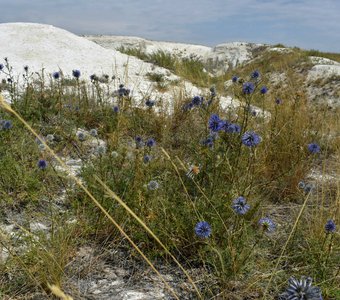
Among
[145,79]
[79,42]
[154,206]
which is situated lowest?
[154,206]

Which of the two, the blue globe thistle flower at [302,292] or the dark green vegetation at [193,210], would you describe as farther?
the dark green vegetation at [193,210]

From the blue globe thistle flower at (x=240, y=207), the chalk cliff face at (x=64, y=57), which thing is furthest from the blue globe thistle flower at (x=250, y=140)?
the chalk cliff face at (x=64, y=57)

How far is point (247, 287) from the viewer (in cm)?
195

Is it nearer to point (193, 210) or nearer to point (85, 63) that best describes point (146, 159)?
point (193, 210)

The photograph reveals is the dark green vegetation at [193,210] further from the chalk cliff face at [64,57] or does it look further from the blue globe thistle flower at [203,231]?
the chalk cliff face at [64,57]

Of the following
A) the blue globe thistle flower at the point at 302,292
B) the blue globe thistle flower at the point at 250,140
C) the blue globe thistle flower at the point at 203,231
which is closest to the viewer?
the blue globe thistle flower at the point at 302,292

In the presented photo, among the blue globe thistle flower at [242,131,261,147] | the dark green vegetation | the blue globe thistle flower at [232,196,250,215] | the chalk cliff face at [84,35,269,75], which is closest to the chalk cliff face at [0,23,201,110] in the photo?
the dark green vegetation

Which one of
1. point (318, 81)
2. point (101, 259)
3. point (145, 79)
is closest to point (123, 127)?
point (101, 259)

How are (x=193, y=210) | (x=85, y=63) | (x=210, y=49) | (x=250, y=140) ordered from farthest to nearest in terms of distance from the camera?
(x=210, y=49)
(x=85, y=63)
(x=193, y=210)
(x=250, y=140)

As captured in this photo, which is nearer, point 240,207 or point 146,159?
point 240,207

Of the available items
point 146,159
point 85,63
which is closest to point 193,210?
point 146,159

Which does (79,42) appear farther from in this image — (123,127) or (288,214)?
(288,214)

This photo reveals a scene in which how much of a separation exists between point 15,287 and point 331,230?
5.23 feet

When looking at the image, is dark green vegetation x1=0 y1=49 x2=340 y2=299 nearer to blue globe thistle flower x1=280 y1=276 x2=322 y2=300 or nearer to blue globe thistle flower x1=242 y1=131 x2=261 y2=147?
blue globe thistle flower x1=242 y1=131 x2=261 y2=147
